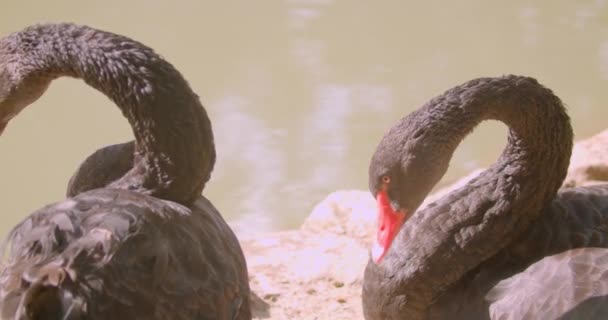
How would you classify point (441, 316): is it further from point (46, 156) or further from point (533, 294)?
point (46, 156)

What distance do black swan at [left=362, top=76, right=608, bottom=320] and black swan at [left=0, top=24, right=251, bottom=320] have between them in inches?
21.6

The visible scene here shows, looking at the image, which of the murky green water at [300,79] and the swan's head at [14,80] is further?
the murky green water at [300,79]

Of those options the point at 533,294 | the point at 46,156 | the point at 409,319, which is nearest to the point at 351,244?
the point at 409,319

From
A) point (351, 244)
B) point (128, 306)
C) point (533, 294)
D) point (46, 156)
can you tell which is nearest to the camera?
point (128, 306)

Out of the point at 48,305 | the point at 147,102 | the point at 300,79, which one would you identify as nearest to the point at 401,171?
the point at 147,102

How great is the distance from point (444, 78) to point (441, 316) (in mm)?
4378

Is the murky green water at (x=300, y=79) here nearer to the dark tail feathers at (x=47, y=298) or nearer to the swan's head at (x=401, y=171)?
the swan's head at (x=401, y=171)

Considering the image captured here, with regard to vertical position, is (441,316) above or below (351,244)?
above

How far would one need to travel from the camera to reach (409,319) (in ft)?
9.32

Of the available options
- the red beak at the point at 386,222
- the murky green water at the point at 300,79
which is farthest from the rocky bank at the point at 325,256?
the red beak at the point at 386,222

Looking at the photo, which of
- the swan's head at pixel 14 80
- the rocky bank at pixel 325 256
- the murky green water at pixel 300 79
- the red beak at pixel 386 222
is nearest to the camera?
the swan's head at pixel 14 80

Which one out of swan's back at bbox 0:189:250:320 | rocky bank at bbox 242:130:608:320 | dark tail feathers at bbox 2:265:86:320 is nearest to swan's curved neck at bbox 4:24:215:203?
swan's back at bbox 0:189:250:320

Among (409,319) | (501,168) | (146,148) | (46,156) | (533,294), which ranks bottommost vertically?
(46,156)

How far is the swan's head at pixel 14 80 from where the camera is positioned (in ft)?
8.57
